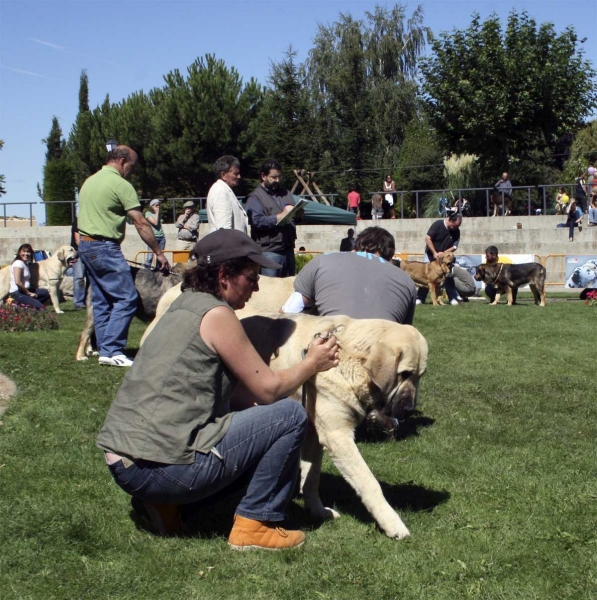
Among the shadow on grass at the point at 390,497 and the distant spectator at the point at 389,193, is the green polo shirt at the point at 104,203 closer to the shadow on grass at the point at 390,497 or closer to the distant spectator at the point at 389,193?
the shadow on grass at the point at 390,497

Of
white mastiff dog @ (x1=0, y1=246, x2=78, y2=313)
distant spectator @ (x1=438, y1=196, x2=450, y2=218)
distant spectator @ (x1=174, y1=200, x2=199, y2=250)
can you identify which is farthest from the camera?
distant spectator @ (x1=438, y1=196, x2=450, y2=218)

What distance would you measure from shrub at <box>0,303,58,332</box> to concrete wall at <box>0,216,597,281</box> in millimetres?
14555

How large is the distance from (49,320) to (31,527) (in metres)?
8.76

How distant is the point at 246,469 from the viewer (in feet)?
→ 12.1

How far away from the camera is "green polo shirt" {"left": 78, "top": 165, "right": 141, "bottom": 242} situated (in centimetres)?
782

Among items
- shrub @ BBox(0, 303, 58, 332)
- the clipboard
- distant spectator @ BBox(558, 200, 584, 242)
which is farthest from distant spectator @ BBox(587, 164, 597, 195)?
the clipboard

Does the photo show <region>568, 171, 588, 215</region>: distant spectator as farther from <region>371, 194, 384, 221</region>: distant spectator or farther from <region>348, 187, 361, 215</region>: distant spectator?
<region>348, 187, 361, 215</region>: distant spectator

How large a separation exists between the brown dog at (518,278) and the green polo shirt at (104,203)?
12015 millimetres

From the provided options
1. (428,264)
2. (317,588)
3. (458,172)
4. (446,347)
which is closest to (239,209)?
(446,347)

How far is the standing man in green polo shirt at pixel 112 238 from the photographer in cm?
784

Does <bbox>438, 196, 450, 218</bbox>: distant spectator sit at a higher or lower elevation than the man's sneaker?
higher

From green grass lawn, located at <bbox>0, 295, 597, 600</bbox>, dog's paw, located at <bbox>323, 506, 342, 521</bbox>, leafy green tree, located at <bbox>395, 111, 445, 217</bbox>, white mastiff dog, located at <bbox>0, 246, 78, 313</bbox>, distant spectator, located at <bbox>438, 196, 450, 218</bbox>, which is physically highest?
leafy green tree, located at <bbox>395, 111, 445, 217</bbox>

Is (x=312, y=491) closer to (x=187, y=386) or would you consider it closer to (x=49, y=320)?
(x=187, y=386)

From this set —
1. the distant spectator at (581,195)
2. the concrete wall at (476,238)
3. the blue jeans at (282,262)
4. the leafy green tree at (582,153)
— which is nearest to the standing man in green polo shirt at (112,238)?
the blue jeans at (282,262)
